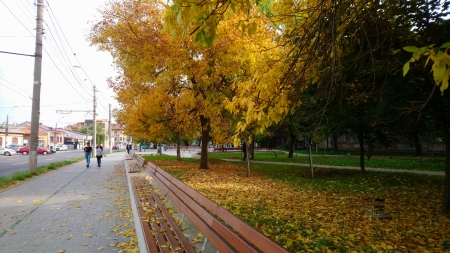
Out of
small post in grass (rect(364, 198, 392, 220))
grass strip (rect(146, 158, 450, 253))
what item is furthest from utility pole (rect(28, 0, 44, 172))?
small post in grass (rect(364, 198, 392, 220))

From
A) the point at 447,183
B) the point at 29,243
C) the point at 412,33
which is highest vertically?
the point at 412,33

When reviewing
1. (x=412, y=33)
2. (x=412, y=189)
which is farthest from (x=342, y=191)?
(x=412, y=33)

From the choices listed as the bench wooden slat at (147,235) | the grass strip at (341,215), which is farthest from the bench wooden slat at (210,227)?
the grass strip at (341,215)

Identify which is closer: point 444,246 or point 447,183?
point 444,246

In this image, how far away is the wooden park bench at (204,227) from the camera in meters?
2.68

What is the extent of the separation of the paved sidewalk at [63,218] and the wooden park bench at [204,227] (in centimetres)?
66

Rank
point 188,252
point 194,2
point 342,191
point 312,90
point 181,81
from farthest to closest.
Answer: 1. point 181,81
2. point 342,191
3. point 312,90
4. point 188,252
5. point 194,2

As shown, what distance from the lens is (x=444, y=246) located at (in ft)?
14.8

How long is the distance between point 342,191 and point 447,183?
3263mm

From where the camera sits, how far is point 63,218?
686cm

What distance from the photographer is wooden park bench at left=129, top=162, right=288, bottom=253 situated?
105 inches

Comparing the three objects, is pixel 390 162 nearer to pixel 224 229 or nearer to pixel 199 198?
pixel 199 198

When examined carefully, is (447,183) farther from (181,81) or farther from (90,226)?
(181,81)

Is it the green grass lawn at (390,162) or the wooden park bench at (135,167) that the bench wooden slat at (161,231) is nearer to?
the wooden park bench at (135,167)
